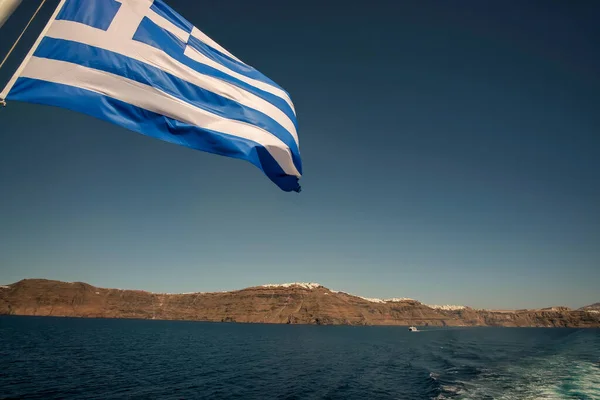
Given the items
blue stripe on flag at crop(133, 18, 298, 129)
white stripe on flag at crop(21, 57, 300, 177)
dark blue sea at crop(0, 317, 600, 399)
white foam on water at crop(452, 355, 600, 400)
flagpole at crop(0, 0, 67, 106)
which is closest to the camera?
flagpole at crop(0, 0, 67, 106)

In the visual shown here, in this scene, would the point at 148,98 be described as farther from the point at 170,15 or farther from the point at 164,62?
the point at 170,15

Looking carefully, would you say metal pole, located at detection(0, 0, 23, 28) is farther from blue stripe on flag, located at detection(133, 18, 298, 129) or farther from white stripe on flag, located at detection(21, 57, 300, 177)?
blue stripe on flag, located at detection(133, 18, 298, 129)

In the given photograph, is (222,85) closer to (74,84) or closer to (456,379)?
(74,84)

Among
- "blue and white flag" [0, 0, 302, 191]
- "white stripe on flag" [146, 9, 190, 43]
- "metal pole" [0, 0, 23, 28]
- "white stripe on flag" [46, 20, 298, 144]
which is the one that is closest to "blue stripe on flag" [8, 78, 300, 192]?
"blue and white flag" [0, 0, 302, 191]

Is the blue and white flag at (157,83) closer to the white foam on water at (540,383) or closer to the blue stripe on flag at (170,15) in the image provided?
the blue stripe on flag at (170,15)

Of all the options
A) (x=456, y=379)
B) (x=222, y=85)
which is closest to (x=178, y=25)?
(x=222, y=85)

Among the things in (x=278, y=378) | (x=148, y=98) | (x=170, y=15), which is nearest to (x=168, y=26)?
(x=170, y=15)
